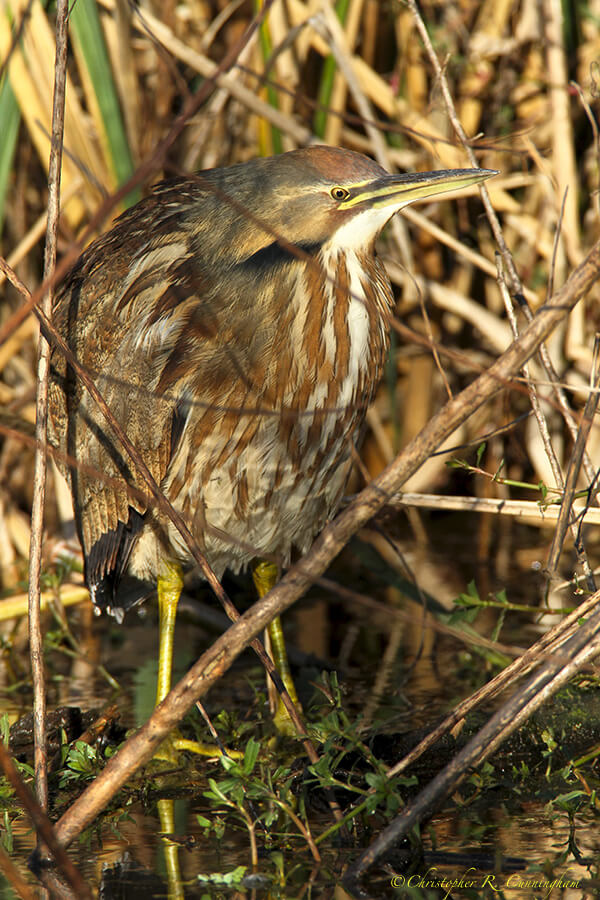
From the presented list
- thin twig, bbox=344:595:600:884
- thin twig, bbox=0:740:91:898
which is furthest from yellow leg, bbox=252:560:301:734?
thin twig, bbox=0:740:91:898

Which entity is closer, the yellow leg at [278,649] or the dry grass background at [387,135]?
the yellow leg at [278,649]

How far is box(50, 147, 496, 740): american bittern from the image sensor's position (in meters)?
2.22

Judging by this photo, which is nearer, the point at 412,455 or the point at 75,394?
the point at 412,455

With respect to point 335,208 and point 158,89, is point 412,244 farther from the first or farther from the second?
point 335,208

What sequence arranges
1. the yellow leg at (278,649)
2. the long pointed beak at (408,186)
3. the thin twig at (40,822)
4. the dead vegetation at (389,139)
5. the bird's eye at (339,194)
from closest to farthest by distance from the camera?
the thin twig at (40,822), the long pointed beak at (408,186), the bird's eye at (339,194), the yellow leg at (278,649), the dead vegetation at (389,139)

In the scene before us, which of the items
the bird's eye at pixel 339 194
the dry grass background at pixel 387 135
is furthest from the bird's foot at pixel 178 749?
the dry grass background at pixel 387 135

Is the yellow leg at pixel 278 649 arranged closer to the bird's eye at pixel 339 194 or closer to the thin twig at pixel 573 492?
the thin twig at pixel 573 492

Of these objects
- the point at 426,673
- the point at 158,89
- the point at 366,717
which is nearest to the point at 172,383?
the point at 366,717

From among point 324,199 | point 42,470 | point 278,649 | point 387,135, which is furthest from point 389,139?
point 42,470

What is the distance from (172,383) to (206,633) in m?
1.17

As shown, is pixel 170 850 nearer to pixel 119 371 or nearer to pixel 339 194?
pixel 119 371

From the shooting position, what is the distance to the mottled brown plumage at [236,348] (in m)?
2.22

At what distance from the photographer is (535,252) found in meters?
3.82

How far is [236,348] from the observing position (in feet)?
7.39
